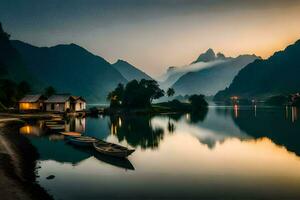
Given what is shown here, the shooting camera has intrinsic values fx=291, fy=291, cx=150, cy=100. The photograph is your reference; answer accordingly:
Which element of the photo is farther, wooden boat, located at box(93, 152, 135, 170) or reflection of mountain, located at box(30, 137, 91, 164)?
reflection of mountain, located at box(30, 137, 91, 164)

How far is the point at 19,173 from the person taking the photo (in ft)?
98.9

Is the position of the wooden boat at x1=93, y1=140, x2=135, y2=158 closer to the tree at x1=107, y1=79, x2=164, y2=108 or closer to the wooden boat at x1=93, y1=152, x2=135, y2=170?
the wooden boat at x1=93, y1=152, x2=135, y2=170

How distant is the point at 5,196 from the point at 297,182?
28031 millimetres

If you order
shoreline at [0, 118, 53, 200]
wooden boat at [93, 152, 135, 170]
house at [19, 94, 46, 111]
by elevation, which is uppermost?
house at [19, 94, 46, 111]

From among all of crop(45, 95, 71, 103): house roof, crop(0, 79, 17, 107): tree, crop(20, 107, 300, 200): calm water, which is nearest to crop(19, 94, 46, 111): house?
crop(0, 79, 17, 107): tree

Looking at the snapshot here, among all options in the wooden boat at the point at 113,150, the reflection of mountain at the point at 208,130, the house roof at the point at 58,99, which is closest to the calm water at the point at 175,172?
the wooden boat at the point at 113,150

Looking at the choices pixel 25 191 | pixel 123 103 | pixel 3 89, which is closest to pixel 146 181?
pixel 25 191

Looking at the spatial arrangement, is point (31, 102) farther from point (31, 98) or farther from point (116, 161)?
point (116, 161)

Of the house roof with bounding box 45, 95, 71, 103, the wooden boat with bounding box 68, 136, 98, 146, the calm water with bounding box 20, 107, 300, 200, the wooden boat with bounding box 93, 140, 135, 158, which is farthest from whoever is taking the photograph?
the house roof with bounding box 45, 95, 71, 103

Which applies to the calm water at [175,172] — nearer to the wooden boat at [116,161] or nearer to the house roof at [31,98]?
the wooden boat at [116,161]

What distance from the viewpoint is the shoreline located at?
906 inches

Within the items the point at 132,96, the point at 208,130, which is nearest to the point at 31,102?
the point at 132,96

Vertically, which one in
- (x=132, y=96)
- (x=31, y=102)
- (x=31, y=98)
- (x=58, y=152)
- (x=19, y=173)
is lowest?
(x=58, y=152)

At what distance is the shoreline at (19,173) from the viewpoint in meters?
23.0
